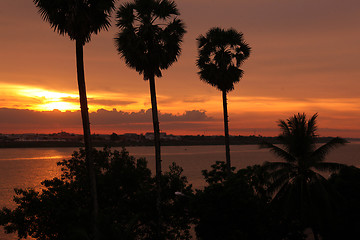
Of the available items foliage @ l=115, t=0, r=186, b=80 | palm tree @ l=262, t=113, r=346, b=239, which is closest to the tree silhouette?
foliage @ l=115, t=0, r=186, b=80

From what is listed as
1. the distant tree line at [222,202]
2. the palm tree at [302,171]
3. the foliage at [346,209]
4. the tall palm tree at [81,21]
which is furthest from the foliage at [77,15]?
the foliage at [346,209]

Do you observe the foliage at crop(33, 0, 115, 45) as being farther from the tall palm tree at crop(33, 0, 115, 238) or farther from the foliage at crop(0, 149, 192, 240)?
the foliage at crop(0, 149, 192, 240)

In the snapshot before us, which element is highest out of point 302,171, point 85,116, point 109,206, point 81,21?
point 81,21

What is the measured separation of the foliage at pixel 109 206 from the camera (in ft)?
80.9

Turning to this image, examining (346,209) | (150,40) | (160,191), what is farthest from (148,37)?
(346,209)

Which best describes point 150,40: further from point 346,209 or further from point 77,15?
point 346,209

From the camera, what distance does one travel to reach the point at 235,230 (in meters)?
22.0

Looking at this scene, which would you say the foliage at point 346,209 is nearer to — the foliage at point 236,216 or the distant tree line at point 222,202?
the distant tree line at point 222,202

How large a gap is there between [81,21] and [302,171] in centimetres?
1866

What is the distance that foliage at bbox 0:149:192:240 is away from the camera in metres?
24.7

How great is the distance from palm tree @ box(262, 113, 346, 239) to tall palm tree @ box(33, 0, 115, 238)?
44.9 ft

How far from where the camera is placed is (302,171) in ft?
90.0

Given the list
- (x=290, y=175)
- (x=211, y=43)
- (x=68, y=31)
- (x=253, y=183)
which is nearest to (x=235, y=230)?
(x=253, y=183)

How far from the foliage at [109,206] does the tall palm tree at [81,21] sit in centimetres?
449
